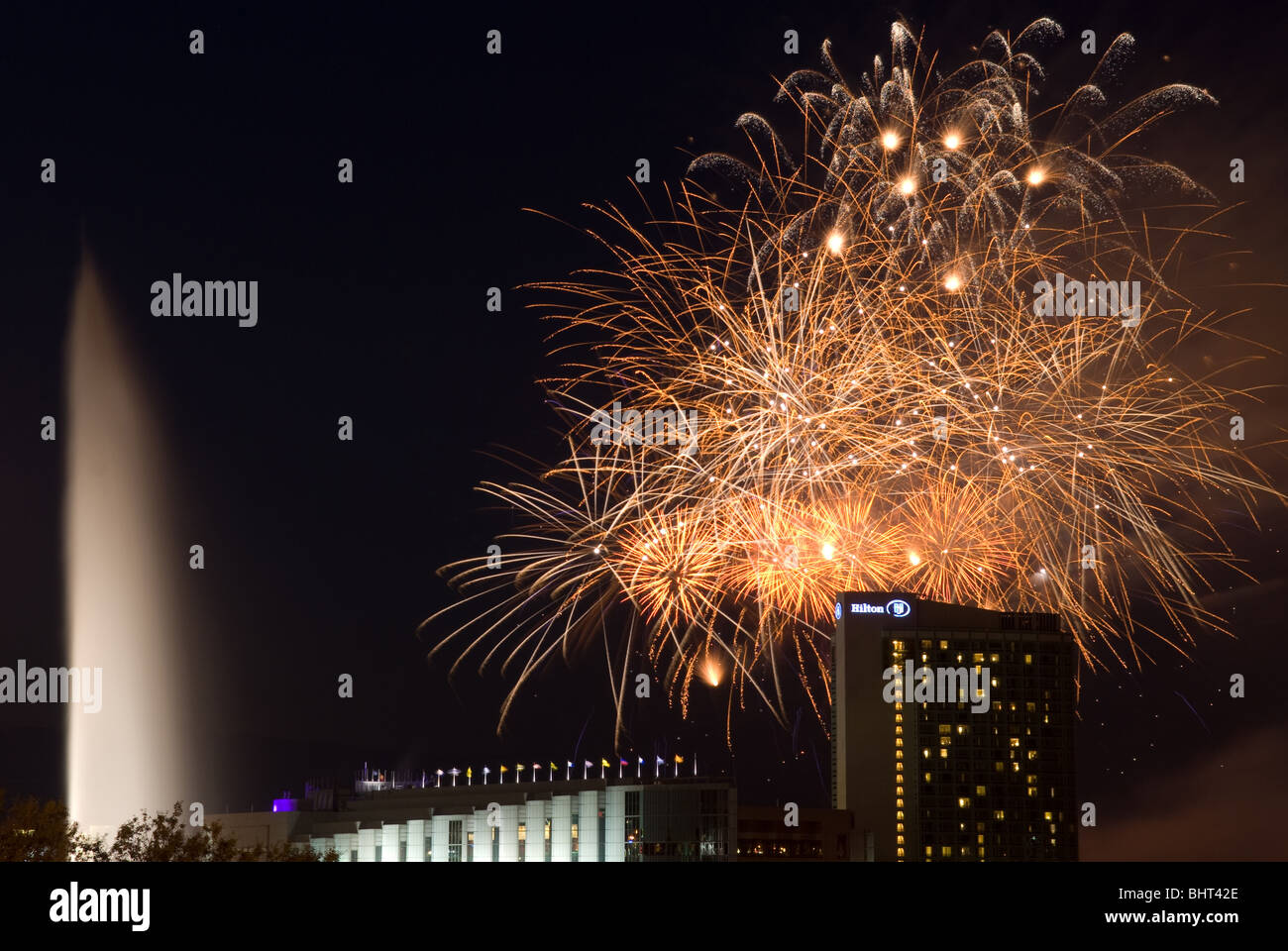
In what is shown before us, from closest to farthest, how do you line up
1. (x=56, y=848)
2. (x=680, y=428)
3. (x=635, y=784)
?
(x=680, y=428) → (x=56, y=848) → (x=635, y=784)

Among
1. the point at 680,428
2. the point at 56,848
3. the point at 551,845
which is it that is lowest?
the point at 551,845
